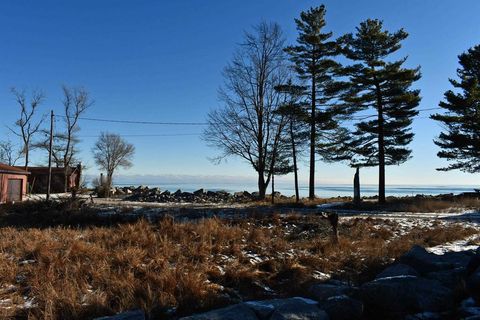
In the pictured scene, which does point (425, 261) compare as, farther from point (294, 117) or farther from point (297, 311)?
point (294, 117)

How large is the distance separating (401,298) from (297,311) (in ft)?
6.13

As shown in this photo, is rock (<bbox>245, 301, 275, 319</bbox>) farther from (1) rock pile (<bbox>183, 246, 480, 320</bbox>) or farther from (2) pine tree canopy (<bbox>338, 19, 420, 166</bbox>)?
(2) pine tree canopy (<bbox>338, 19, 420, 166</bbox>)

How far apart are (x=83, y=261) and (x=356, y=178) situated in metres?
23.1

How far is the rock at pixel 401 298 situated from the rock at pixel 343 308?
422mm

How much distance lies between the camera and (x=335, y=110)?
35062 mm

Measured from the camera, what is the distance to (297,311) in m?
5.73

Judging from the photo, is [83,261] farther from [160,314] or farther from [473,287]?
[473,287]

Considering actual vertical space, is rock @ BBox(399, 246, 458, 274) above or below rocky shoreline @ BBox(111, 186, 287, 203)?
below

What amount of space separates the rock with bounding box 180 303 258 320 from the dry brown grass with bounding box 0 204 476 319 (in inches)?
47.8

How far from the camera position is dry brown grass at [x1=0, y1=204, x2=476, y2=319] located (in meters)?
6.67

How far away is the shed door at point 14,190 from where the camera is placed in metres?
37.5

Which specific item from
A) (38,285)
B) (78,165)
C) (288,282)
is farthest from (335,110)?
(78,165)

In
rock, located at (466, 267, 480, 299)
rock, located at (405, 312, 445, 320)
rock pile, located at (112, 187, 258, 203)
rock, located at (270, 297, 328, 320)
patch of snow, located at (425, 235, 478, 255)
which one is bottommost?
rock, located at (405, 312, 445, 320)

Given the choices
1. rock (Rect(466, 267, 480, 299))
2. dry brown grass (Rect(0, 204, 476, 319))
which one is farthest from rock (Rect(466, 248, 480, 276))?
dry brown grass (Rect(0, 204, 476, 319))
